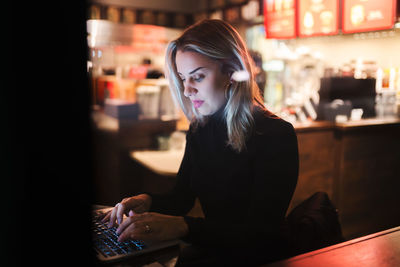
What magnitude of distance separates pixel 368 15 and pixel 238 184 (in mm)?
2035

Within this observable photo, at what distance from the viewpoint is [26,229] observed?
26.6 inches

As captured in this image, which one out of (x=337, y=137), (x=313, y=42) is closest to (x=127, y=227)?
(x=337, y=137)

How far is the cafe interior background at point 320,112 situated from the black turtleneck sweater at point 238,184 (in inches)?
20.1

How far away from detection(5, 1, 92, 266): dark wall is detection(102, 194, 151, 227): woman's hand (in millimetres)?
363

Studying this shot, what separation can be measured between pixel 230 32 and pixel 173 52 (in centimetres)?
20

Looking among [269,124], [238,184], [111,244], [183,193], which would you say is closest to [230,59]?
[269,124]

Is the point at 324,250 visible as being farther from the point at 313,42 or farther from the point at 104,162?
the point at 313,42

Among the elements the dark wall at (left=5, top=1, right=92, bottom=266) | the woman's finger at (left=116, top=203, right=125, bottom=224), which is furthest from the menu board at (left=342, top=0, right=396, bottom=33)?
the dark wall at (left=5, top=1, right=92, bottom=266)

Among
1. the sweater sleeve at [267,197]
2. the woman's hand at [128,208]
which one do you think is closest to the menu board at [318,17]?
the sweater sleeve at [267,197]

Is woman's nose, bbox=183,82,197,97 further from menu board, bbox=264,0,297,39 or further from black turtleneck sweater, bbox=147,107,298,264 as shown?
menu board, bbox=264,0,297,39

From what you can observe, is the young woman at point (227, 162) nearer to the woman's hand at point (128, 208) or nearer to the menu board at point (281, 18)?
the woman's hand at point (128, 208)

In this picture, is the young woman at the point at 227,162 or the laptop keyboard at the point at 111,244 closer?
the laptop keyboard at the point at 111,244

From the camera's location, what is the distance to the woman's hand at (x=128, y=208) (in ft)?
3.55

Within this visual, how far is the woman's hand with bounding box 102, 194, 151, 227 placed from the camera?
1082 mm
